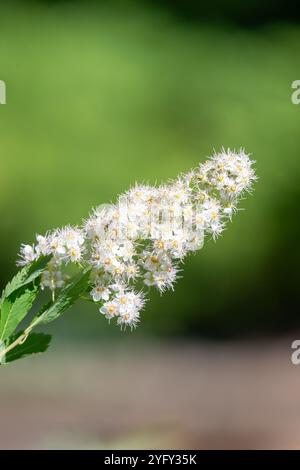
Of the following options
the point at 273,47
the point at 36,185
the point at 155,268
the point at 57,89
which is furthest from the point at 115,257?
the point at 273,47

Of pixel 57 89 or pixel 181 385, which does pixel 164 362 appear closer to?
pixel 181 385

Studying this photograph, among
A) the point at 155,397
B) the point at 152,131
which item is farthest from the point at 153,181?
the point at 155,397

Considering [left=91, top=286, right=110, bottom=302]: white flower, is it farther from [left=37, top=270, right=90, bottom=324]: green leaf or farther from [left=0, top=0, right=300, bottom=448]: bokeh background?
[left=0, top=0, right=300, bottom=448]: bokeh background

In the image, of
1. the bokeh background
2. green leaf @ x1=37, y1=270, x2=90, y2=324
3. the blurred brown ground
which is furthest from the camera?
the bokeh background

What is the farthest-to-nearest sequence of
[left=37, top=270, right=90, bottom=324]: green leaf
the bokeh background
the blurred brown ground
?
1. the bokeh background
2. the blurred brown ground
3. [left=37, top=270, right=90, bottom=324]: green leaf

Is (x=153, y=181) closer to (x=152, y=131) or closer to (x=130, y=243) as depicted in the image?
(x=152, y=131)

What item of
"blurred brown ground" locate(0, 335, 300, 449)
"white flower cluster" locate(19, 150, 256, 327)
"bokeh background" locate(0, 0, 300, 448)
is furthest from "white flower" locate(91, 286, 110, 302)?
"bokeh background" locate(0, 0, 300, 448)
